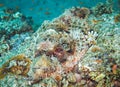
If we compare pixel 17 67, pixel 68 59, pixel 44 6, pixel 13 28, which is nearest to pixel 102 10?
pixel 68 59

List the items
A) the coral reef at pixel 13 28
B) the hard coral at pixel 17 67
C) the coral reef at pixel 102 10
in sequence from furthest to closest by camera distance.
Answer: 1. the coral reef at pixel 13 28
2. the coral reef at pixel 102 10
3. the hard coral at pixel 17 67

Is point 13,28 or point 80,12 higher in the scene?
point 13,28

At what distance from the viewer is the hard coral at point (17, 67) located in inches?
179

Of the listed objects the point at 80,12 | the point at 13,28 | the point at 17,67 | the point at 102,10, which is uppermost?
the point at 13,28

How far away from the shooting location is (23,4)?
17.7m

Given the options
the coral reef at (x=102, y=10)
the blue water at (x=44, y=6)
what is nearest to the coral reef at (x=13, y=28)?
the coral reef at (x=102, y=10)

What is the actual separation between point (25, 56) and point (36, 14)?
37.5ft

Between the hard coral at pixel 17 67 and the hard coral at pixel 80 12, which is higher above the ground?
the hard coral at pixel 80 12

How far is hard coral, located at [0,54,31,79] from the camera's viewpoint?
14.9 ft

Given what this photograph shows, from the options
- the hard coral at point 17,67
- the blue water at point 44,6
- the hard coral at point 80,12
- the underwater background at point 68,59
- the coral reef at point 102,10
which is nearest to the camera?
the underwater background at point 68,59

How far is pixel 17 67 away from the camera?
465 cm

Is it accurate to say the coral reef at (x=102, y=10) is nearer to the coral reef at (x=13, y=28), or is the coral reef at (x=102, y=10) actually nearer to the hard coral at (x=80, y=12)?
the hard coral at (x=80, y=12)

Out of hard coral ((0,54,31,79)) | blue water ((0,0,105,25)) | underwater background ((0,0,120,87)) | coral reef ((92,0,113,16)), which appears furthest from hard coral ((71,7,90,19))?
blue water ((0,0,105,25))

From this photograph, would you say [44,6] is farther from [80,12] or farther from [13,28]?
[80,12]
